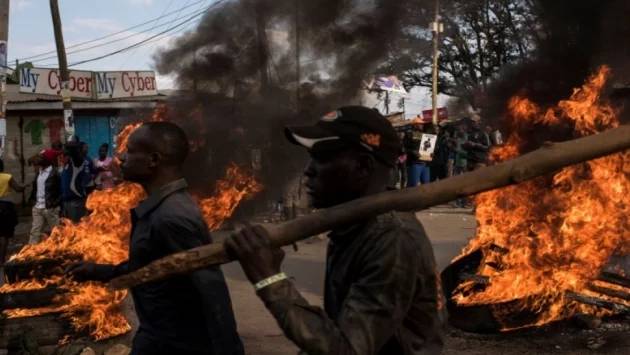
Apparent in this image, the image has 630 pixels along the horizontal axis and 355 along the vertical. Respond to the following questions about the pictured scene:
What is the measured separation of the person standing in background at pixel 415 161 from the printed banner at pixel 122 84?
662 cm

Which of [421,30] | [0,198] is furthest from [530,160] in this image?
[0,198]

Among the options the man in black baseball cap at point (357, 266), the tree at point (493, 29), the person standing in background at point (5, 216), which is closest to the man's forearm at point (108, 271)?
the man in black baseball cap at point (357, 266)

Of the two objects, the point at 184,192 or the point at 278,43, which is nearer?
the point at 184,192

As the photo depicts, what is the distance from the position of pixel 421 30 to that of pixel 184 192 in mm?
7629

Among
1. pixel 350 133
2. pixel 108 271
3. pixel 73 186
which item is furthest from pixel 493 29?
pixel 350 133

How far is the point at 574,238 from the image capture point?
19.7ft

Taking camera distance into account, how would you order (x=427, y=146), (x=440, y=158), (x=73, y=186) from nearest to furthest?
(x=73, y=186) < (x=427, y=146) < (x=440, y=158)

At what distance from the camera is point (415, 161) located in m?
15.6

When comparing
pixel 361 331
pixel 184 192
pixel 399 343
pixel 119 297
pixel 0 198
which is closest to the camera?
pixel 361 331

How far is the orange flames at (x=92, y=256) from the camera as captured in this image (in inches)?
200

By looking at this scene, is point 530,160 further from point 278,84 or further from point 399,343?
point 278,84

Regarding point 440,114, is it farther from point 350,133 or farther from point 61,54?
point 350,133

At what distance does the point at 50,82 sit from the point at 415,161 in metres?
8.79

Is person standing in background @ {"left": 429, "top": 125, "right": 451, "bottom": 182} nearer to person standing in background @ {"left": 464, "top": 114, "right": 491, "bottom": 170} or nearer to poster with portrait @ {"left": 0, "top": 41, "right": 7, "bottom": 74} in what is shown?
person standing in background @ {"left": 464, "top": 114, "right": 491, "bottom": 170}
